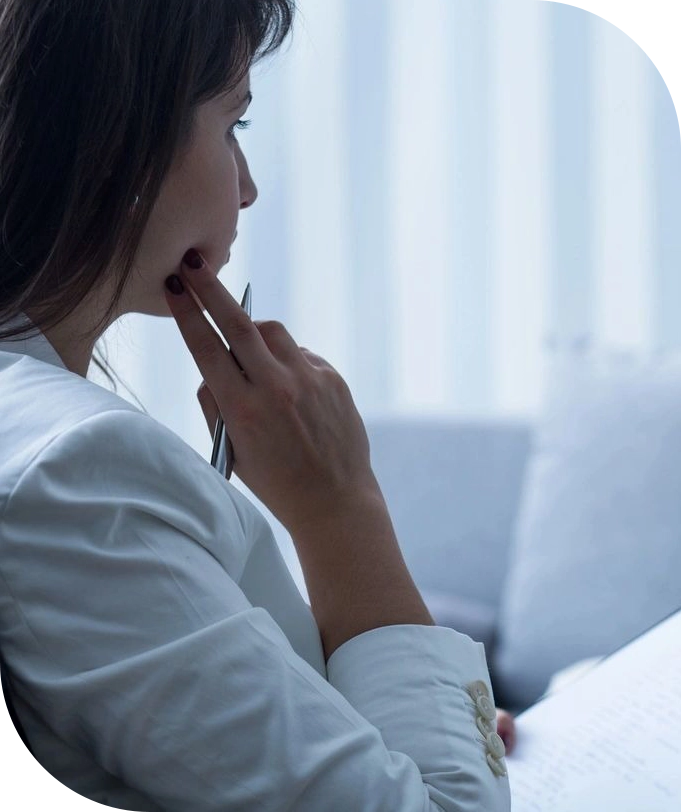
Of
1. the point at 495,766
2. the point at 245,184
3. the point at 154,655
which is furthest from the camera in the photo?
the point at 245,184

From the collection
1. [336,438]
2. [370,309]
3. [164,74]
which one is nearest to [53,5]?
[164,74]

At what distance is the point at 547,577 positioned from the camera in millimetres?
1748

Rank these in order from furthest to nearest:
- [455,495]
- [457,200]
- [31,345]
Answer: [457,200]
[455,495]
[31,345]

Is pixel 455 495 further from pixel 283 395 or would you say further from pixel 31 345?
pixel 31 345

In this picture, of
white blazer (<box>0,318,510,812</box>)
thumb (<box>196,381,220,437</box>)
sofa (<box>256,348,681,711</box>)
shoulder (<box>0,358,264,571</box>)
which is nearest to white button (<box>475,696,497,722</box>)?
white blazer (<box>0,318,510,812</box>)

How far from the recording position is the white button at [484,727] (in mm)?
699

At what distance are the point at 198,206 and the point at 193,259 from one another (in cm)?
5

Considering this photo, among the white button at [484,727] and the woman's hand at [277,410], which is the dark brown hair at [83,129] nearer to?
the woman's hand at [277,410]

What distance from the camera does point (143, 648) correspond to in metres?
0.56

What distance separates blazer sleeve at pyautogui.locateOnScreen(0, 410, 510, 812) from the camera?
552 mm

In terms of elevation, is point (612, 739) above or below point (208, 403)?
below

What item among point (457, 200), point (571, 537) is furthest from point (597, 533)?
point (457, 200)

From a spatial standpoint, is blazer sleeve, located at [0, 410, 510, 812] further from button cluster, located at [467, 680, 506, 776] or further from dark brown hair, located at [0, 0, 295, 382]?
dark brown hair, located at [0, 0, 295, 382]

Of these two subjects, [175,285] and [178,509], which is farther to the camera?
[175,285]
